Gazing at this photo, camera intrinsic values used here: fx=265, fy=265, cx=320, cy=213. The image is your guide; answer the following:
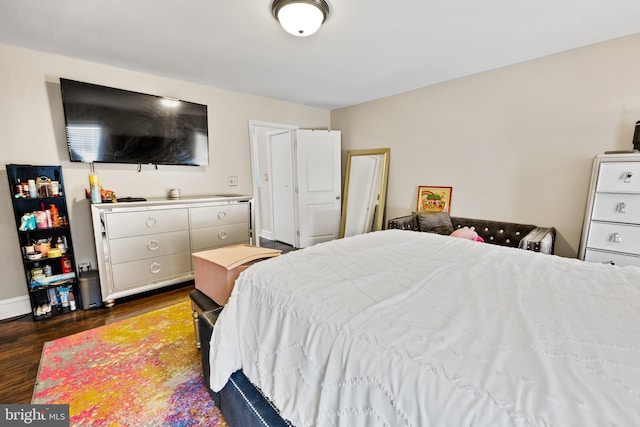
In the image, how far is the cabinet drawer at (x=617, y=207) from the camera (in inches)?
77.2

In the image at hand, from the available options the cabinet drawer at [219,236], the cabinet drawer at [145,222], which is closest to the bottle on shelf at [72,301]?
the cabinet drawer at [145,222]

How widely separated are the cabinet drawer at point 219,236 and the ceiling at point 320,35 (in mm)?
1772

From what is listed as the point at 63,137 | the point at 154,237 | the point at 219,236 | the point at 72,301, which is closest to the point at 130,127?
the point at 63,137

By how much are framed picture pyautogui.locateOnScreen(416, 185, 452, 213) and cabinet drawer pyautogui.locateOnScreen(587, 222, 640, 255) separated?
140cm

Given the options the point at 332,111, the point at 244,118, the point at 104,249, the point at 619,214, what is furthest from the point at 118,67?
the point at 619,214

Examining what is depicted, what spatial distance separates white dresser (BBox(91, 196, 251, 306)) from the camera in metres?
2.49

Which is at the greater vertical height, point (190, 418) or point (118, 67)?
point (118, 67)

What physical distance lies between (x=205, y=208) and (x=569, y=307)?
121 inches

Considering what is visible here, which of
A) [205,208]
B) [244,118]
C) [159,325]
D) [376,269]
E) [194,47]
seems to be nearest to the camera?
[376,269]

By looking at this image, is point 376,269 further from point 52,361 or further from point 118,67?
point 118,67

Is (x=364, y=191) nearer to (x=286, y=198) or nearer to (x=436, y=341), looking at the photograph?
(x=286, y=198)

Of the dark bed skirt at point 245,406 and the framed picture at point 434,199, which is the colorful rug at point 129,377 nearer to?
the dark bed skirt at point 245,406

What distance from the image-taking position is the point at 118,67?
2.80 meters

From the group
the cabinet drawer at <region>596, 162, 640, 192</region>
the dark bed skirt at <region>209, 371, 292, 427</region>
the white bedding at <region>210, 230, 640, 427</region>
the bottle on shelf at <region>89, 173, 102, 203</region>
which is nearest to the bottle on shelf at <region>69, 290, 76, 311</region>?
the bottle on shelf at <region>89, 173, 102, 203</region>
